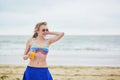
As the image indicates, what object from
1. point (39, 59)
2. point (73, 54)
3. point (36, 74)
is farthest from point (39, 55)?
point (73, 54)

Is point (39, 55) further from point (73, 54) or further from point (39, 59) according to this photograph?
point (73, 54)

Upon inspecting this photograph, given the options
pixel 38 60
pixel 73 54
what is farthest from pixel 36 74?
pixel 73 54

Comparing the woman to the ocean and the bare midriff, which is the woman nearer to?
the bare midriff

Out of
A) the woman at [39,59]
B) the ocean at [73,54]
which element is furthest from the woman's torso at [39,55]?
the ocean at [73,54]

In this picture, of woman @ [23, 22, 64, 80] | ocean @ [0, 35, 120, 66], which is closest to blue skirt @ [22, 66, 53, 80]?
woman @ [23, 22, 64, 80]

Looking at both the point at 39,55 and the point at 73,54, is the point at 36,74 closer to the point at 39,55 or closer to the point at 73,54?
the point at 39,55

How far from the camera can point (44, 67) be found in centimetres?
512

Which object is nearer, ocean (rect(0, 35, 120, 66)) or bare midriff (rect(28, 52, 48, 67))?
bare midriff (rect(28, 52, 48, 67))

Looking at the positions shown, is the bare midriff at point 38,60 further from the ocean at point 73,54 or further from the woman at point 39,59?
the ocean at point 73,54

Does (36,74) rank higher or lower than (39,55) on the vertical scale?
lower

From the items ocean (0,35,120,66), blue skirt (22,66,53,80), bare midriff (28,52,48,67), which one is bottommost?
ocean (0,35,120,66)

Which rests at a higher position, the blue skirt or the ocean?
the blue skirt

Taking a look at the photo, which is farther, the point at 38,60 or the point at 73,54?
the point at 73,54

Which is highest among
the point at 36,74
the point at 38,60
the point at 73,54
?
the point at 38,60
